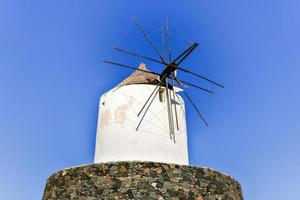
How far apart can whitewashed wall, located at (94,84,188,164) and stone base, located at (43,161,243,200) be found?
2.46 feet

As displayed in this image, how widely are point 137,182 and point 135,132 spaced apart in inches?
52.8

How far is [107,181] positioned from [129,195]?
44 centimetres

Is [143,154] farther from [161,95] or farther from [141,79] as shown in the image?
[141,79]

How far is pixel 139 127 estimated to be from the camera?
6.66m

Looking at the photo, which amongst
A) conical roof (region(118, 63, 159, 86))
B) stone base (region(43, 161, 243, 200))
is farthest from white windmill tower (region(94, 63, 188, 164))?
stone base (region(43, 161, 243, 200))

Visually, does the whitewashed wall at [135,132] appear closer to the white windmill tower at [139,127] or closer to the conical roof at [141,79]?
the white windmill tower at [139,127]

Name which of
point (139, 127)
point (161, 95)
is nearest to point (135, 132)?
point (139, 127)

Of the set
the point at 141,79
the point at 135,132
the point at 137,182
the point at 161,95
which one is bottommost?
the point at 137,182

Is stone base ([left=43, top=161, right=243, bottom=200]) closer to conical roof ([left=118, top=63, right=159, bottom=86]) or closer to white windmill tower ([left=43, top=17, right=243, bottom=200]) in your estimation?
white windmill tower ([left=43, top=17, right=243, bottom=200])

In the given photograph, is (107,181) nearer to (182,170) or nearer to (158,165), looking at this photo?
(158,165)

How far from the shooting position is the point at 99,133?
7023 millimetres

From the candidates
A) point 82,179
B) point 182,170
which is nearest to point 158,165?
point 182,170

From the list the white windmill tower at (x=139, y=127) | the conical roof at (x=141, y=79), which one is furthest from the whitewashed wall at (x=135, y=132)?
the conical roof at (x=141, y=79)

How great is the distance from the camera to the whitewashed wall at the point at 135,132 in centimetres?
648
